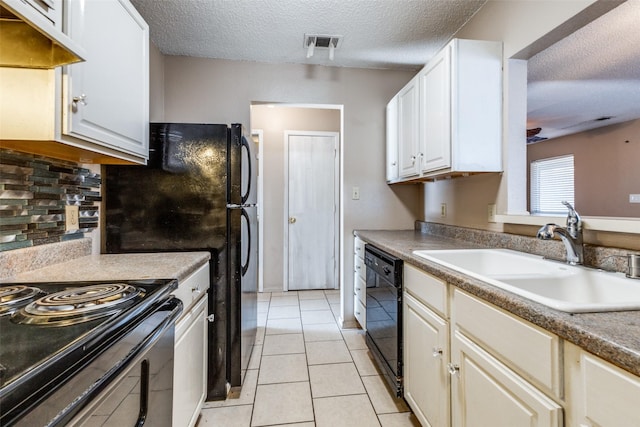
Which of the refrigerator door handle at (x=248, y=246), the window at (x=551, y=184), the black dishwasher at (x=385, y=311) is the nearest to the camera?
the black dishwasher at (x=385, y=311)

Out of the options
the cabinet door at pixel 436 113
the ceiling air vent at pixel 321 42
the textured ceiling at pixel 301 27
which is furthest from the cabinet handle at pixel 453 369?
the ceiling air vent at pixel 321 42

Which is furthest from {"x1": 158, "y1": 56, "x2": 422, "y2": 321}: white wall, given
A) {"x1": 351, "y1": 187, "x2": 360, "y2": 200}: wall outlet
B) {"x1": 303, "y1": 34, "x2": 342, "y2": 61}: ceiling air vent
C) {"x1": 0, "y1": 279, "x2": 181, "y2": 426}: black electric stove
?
{"x1": 0, "y1": 279, "x2": 181, "y2": 426}: black electric stove

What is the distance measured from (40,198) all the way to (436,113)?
82.0 inches

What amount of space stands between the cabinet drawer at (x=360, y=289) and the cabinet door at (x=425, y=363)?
0.78 meters

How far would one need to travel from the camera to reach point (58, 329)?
0.66 metres

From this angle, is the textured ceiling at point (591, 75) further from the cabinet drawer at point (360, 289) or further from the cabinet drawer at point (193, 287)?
the cabinet drawer at point (193, 287)

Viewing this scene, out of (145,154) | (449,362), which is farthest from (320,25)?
(449,362)

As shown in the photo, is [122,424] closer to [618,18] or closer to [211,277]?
[211,277]

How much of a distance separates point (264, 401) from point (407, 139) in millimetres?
2033

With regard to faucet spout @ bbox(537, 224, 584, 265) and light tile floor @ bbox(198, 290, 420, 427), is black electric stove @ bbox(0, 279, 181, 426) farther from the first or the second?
faucet spout @ bbox(537, 224, 584, 265)

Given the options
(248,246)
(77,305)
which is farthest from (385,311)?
(77,305)

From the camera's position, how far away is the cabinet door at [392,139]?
2527mm

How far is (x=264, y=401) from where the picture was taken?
1718mm

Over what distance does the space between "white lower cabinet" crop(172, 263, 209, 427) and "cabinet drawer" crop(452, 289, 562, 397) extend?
1102mm
